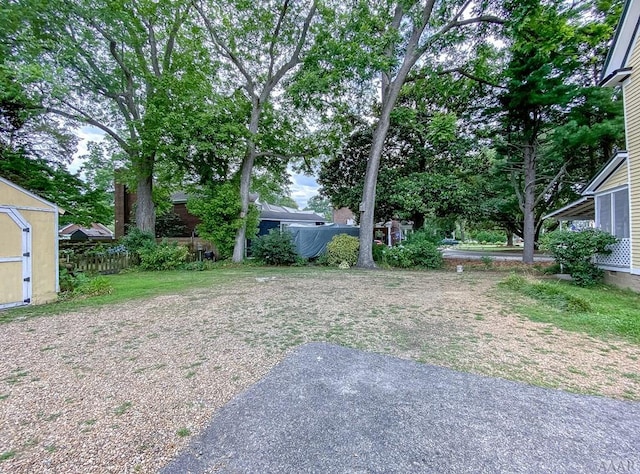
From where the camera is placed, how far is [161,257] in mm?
11984

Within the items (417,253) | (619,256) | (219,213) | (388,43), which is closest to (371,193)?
(417,253)

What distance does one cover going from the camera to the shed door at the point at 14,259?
5.63m

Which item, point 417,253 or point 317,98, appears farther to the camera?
point 317,98

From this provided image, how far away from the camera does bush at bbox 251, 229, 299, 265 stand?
516 inches

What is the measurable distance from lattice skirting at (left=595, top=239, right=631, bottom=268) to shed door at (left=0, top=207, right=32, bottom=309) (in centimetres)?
1423

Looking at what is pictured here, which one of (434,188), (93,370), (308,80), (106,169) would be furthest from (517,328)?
(106,169)

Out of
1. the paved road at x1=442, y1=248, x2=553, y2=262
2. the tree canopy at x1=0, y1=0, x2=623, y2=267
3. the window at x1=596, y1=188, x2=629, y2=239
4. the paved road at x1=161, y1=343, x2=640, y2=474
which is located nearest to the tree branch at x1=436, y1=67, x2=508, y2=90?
the tree canopy at x1=0, y1=0, x2=623, y2=267

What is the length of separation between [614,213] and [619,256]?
142 centimetres

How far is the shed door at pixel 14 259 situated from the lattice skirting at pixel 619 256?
14.2 metres

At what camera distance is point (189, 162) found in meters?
13.9

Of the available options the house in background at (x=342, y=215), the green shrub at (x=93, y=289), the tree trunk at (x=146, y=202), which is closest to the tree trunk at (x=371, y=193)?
the green shrub at (x=93, y=289)

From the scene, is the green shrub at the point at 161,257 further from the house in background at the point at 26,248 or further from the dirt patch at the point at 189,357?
the dirt patch at the point at 189,357

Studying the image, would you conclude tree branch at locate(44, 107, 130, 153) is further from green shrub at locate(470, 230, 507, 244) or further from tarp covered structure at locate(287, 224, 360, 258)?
green shrub at locate(470, 230, 507, 244)

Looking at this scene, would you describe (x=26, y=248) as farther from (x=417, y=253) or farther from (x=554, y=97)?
(x=554, y=97)
